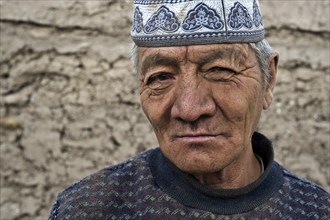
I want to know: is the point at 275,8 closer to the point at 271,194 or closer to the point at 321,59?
the point at 321,59

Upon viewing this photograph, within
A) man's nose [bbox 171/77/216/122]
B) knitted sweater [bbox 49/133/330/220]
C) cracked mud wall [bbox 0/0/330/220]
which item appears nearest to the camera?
man's nose [bbox 171/77/216/122]

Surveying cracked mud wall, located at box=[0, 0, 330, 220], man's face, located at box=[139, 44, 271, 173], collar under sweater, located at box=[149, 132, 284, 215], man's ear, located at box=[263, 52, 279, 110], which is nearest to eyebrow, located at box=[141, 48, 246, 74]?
man's face, located at box=[139, 44, 271, 173]

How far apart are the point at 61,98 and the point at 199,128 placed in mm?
1487

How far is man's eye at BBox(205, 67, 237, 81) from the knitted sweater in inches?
14.4

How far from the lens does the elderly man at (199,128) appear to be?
2.52 metres

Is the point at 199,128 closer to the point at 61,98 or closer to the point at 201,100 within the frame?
the point at 201,100

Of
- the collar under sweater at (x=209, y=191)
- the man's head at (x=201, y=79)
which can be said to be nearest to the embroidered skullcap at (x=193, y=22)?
the man's head at (x=201, y=79)

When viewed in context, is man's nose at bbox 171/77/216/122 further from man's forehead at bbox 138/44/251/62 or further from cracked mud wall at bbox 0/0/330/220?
cracked mud wall at bbox 0/0/330/220

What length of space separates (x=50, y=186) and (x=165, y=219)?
1368mm

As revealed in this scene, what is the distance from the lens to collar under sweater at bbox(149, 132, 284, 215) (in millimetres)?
2676

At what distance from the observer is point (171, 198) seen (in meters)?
2.68

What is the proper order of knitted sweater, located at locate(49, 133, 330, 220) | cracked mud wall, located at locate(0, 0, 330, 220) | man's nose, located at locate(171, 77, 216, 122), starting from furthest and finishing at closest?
cracked mud wall, located at locate(0, 0, 330, 220), knitted sweater, located at locate(49, 133, 330, 220), man's nose, located at locate(171, 77, 216, 122)

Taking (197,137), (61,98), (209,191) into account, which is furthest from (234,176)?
(61,98)

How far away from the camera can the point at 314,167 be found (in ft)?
13.4
